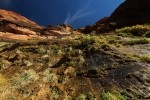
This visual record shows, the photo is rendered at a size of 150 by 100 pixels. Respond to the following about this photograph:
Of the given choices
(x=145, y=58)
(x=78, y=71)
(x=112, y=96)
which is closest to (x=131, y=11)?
(x=145, y=58)

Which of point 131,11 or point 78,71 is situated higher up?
point 131,11

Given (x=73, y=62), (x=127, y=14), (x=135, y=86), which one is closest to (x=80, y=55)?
(x=73, y=62)

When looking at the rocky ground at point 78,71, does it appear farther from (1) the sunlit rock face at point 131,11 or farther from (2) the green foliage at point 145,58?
(1) the sunlit rock face at point 131,11

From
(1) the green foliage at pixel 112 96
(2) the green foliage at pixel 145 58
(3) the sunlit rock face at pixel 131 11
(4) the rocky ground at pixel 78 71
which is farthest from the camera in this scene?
(3) the sunlit rock face at pixel 131 11

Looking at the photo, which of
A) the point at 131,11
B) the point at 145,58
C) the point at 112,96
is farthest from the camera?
the point at 131,11

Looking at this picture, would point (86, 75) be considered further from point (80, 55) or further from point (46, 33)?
point (46, 33)

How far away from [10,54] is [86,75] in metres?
7.09

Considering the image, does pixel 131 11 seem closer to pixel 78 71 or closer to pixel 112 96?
pixel 78 71

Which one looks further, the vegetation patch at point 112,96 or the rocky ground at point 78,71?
the rocky ground at point 78,71

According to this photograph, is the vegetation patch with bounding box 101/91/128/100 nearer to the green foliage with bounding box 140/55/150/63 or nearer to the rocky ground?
the rocky ground

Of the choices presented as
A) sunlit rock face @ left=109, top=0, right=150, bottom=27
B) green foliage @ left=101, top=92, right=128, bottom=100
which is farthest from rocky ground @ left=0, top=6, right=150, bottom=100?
sunlit rock face @ left=109, top=0, right=150, bottom=27

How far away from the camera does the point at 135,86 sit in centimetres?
1151

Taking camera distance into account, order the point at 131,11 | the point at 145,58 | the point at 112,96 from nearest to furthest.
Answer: the point at 112,96, the point at 145,58, the point at 131,11

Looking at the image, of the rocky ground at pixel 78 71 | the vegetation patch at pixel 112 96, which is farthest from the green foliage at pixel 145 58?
the vegetation patch at pixel 112 96
